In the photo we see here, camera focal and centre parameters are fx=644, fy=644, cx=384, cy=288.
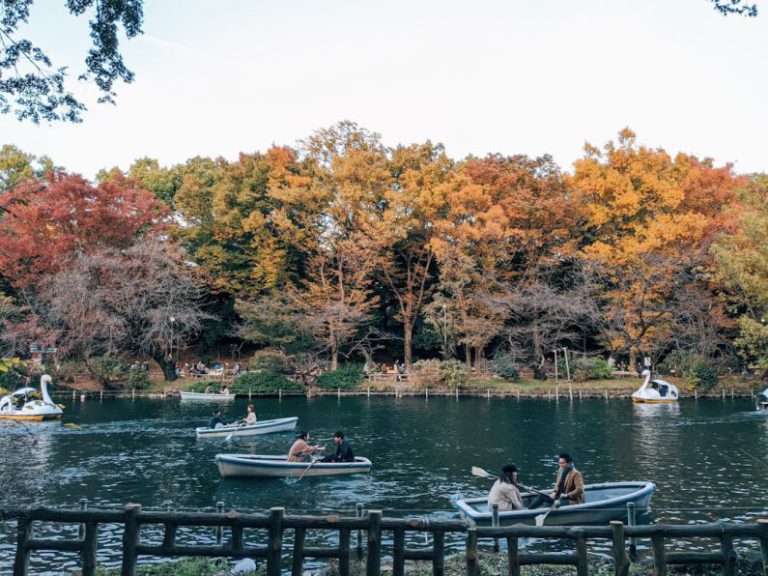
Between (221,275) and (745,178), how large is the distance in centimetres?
4472

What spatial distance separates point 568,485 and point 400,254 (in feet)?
129

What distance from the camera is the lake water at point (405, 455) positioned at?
1845cm

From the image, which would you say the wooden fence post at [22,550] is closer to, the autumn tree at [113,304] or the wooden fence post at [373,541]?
the wooden fence post at [373,541]

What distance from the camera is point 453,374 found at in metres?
46.8

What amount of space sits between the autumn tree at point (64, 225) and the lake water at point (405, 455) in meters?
12.6

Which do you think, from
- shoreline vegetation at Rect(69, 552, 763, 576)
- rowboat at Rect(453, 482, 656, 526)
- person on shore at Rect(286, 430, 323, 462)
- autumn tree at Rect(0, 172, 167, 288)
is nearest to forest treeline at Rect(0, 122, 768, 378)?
autumn tree at Rect(0, 172, 167, 288)

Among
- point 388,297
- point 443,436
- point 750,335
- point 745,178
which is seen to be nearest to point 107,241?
point 388,297

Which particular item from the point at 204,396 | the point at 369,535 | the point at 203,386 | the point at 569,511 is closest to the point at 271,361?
the point at 203,386

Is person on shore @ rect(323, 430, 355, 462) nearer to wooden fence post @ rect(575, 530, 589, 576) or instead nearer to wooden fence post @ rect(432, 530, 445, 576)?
wooden fence post @ rect(432, 530, 445, 576)

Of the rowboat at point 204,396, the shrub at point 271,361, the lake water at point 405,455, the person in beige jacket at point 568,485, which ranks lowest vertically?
the lake water at point 405,455

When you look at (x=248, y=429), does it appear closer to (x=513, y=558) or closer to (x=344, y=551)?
(x=344, y=551)

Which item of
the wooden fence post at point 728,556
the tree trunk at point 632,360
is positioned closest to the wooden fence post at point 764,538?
the wooden fence post at point 728,556

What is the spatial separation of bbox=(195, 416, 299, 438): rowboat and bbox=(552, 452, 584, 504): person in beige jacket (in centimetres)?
1767

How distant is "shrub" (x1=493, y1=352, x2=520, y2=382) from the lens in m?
48.3
